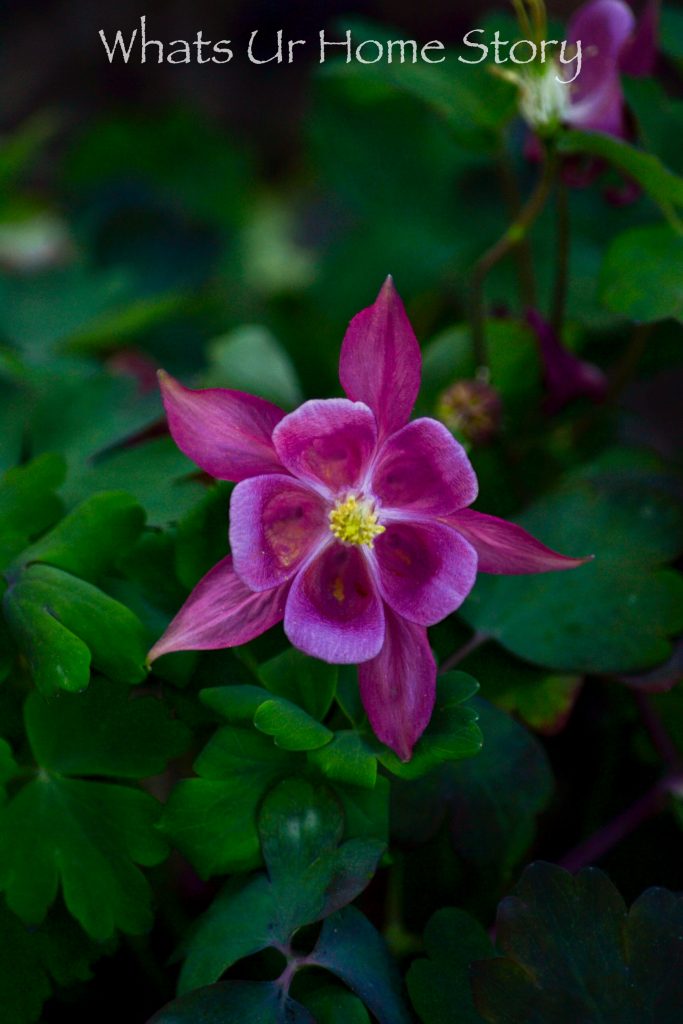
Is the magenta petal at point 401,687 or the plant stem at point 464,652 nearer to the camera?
the magenta petal at point 401,687

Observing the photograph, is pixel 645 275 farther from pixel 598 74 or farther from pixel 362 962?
pixel 362 962

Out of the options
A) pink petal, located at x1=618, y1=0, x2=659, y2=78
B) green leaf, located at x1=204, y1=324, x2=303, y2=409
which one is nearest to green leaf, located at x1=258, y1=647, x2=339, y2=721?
green leaf, located at x1=204, y1=324, x2=303, y2=409

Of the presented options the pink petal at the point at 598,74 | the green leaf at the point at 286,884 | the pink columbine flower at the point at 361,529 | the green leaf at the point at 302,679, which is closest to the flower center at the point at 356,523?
the pink columbine flower at the point at 361,529

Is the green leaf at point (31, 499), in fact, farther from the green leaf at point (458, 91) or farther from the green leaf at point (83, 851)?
the green leaf at point (458, 91)

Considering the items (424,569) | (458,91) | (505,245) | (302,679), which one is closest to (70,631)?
(302,679)

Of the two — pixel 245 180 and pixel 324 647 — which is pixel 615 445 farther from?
pixel 245 180

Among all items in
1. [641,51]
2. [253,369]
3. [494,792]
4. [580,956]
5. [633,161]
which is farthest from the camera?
[253,369]

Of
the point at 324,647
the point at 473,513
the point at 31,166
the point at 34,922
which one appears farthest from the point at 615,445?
the point at 31,166
